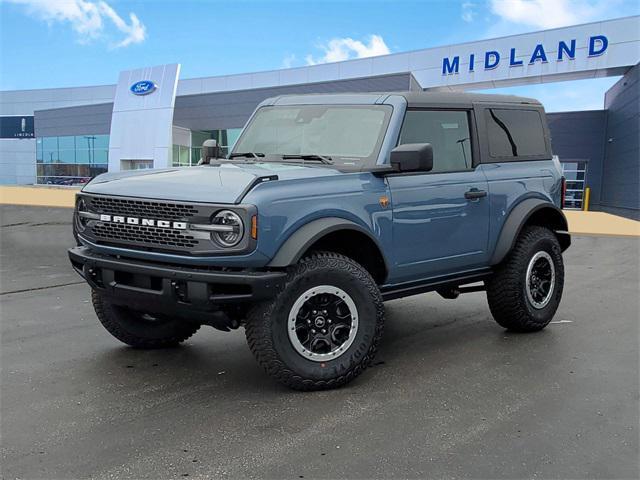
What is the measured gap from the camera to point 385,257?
15.0 feet

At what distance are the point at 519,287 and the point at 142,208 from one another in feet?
11.0

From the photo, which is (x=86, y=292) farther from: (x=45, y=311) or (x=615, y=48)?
(x=615, y=48)

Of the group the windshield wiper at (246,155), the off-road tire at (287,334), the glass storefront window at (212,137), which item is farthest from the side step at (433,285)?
the glass storefront window at (212,137)

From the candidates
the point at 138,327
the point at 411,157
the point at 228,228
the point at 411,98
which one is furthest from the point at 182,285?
the point at 411,98

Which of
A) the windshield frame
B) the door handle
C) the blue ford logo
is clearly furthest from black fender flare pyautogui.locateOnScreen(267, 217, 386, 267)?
the blue ford logo

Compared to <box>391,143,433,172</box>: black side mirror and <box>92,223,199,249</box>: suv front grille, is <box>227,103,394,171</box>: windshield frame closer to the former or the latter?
<box>391,143,433,172</box>: black side mirror

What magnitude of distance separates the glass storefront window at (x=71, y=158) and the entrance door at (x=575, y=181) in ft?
101

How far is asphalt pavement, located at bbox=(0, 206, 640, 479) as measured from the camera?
319 cm

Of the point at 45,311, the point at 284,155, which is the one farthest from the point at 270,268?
the point at 45,311

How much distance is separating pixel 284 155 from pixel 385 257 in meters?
1.21

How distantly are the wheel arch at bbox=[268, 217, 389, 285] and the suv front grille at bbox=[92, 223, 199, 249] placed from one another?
576mm

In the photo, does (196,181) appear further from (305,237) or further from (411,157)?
(411,157)

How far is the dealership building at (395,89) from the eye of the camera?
26.6 metres

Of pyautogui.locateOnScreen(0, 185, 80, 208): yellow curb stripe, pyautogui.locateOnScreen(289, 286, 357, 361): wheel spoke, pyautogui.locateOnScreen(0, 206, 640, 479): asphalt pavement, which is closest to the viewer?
pyautogui.locateOnScreen(0, 206, 640, 479): asphalt pavement
